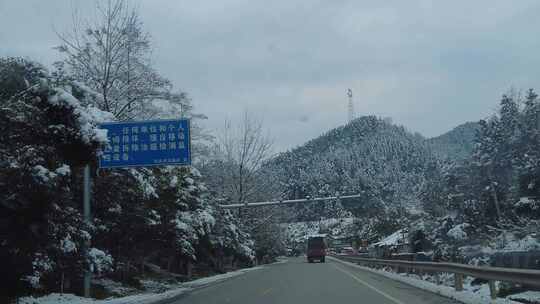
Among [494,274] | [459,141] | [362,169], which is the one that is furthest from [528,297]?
[362,169]

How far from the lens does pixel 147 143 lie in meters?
23.1

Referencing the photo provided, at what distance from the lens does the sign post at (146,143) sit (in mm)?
21828

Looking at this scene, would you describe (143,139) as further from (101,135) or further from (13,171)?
(13,171)

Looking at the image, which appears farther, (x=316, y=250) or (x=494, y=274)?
(x=316, y=250)

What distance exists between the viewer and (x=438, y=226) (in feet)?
151

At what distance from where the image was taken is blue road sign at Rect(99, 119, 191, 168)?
71.8ft

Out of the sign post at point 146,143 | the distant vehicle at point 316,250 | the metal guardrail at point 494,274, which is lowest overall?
the distant vehicle at point 316,250

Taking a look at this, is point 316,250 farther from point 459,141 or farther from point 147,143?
point 147,143

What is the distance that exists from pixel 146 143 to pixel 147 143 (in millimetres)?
68

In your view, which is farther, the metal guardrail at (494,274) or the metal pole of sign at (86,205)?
the metal pole of sign at (86,205)

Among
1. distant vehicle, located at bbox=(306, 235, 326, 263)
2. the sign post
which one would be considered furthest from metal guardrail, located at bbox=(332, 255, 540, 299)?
distant vehicle, located at bbox=(306, 235, 326, 263)

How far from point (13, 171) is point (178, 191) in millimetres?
13898

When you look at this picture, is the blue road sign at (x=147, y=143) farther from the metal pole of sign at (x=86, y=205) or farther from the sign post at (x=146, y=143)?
the metal pole of sign at (x=86, y=205)

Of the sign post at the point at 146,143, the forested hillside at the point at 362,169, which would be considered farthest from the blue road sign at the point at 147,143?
the forested hillside at the point at 362,169
